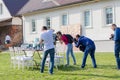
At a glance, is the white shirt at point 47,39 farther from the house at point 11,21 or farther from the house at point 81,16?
the house at point 11,21

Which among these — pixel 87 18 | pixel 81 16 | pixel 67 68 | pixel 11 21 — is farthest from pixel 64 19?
pixel 67 68

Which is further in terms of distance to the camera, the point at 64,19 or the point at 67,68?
the point at 64,19

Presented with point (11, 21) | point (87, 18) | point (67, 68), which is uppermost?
point (11, 21)

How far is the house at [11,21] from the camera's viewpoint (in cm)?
4267

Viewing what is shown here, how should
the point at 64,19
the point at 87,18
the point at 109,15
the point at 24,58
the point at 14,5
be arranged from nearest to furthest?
the point at 24,58 < the point at 109,15 < the point at 87,18 < the point at 64,19 < the point at 14,5

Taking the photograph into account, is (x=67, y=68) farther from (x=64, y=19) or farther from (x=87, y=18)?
(x=64, y=19)

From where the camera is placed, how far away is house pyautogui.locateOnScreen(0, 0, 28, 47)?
4267 centimetres

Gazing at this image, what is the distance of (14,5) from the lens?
47.2 metres

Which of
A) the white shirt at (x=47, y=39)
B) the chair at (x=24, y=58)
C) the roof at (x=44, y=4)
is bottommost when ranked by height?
the chair at (x=24, y=58)

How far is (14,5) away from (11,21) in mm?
4035

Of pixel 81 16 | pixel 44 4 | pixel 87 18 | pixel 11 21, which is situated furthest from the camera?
pixel 11 21

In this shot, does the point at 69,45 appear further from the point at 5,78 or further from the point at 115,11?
the point at 115,11

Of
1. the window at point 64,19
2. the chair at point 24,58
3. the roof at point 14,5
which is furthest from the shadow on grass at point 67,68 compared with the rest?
the roof at point 14,5

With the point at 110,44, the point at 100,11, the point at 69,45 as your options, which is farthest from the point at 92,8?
the point at 69,45
